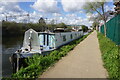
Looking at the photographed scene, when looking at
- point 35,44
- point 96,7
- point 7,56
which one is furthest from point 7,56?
point 96,7

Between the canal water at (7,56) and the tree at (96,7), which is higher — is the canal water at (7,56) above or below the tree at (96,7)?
below

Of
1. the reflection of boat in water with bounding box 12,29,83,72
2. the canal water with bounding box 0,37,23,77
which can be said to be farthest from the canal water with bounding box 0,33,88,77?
the reflection of boat in water with bounding box 12,29,83,72

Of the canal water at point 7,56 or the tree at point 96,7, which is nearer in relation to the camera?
the canal water at point 7,56

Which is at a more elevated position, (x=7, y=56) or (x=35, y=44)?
(x=35, y=44)

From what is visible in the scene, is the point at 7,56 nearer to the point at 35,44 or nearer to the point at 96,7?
the point at 35,44

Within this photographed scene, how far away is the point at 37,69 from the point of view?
6.66 metres

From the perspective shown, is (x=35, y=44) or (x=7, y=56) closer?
(x=35, y=44)

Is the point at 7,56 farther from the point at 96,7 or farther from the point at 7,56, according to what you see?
the point at 96,7

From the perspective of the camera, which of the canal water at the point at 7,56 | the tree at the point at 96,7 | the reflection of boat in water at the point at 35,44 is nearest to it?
the canal water at the point at 7,56

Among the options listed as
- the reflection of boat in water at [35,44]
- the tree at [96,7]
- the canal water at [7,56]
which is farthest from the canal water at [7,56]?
the tree at [96,7]

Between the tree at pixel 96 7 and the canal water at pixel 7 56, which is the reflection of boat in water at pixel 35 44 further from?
the tree at pixel 96 7

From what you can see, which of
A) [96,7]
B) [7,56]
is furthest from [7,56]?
[96,7]

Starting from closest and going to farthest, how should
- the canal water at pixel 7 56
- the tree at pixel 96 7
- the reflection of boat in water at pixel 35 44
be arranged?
1. the canal water at pixel 7 56
2. the reflection of boat in water at pixel 35 44
3. the tree at pixel 96 7

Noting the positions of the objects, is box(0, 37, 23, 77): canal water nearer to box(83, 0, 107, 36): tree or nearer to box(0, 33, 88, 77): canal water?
box(0, 33, 88, 77): canal water
